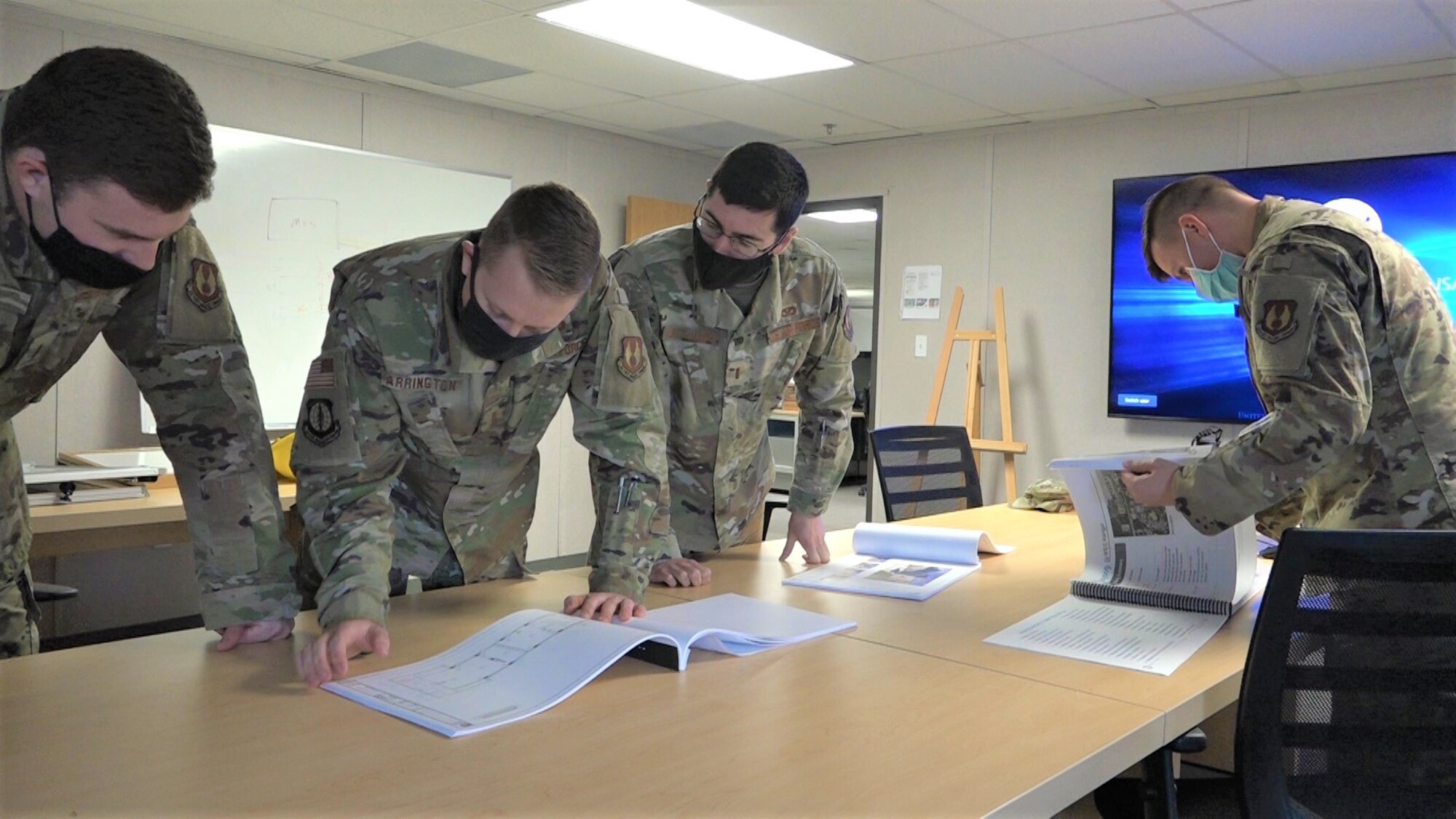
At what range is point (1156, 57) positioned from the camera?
13.5ft

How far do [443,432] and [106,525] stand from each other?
1.99 m

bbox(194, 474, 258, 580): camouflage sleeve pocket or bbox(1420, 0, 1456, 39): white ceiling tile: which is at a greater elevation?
bbox(1420, 0, 1456, 39): white ceiling tile

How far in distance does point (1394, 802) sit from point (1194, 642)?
309 millimetres

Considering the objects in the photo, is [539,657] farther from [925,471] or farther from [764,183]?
[925,471]

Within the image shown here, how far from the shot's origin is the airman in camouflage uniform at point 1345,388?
1576 millimetres

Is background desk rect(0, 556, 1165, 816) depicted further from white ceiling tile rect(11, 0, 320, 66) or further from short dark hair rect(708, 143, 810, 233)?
white ceiling tile rect(11, 0, 320, 66)

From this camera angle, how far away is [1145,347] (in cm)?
508


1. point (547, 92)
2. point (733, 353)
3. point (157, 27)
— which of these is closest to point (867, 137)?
point (547, 92)

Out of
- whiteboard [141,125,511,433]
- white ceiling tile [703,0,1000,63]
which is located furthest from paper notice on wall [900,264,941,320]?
whiteboard [141,125,511,433]

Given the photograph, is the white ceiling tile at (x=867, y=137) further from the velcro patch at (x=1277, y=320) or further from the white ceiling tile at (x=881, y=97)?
the velcro patch at (x=1277, y=320)

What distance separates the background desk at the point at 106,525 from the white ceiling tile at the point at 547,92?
245 centimetres

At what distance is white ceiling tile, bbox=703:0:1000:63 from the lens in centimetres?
361

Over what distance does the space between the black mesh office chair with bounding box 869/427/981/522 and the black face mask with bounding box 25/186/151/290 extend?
7.19 ft

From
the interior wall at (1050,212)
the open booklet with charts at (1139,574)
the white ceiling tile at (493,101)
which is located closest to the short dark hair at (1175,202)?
the open booklet with charts at (1139,574)
